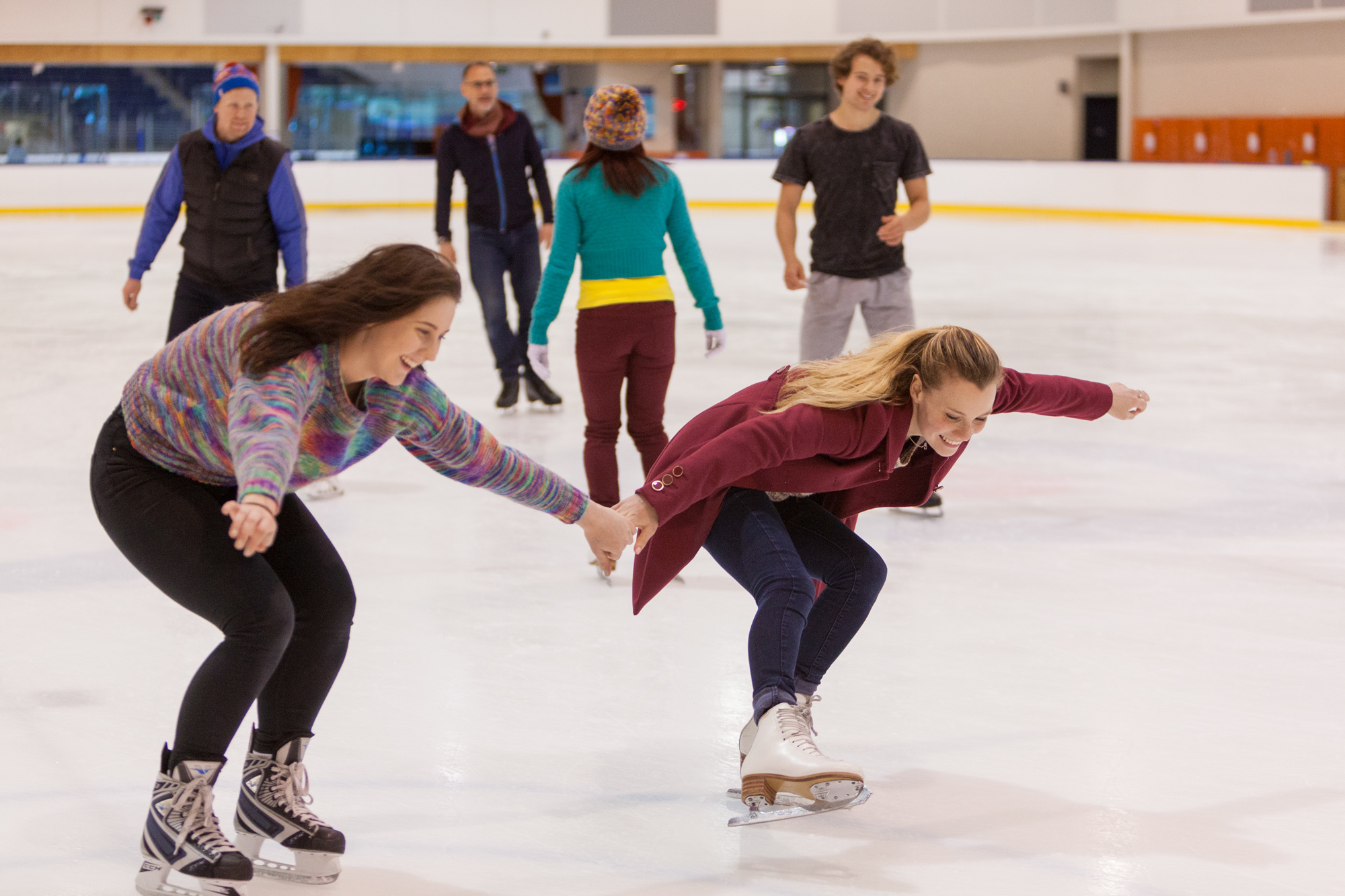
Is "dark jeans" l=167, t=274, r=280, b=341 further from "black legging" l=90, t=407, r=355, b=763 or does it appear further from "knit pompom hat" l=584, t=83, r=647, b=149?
"black legging" l=90, t=407, r=355, b=763

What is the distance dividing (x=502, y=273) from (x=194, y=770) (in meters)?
3.82

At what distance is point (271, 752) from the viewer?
6.64 ft

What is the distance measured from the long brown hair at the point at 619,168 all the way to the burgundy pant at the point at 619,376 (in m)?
0.28

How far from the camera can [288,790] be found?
203 cm

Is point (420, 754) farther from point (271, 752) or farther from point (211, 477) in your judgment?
point (211, 477)

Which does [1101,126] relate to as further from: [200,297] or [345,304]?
[345,304]

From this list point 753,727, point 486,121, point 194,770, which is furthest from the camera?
point 486,121

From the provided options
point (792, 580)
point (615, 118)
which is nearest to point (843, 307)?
point (615, 118)

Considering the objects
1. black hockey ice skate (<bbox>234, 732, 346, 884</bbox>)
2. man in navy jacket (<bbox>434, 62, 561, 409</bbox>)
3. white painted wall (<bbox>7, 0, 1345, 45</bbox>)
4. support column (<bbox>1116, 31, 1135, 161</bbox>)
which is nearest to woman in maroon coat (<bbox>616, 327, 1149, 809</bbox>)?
black hockey ice skate (<bbox>234, 732, 346, 884</bbox>)

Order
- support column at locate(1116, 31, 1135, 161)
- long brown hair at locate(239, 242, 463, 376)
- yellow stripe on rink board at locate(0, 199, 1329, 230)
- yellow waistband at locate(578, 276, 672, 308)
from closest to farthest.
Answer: long brown hair at locate(239, 242, 463, 376) → yellow waistband at locate(578, 276, 672, 308) → yellow stripe on rink board at locate(0, 199, 1329, 230) → support column at locate(1116, 31, 1135, 161)

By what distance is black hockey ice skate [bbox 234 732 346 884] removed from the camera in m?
1.99

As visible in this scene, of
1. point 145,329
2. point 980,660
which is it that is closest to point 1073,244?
point 145,329

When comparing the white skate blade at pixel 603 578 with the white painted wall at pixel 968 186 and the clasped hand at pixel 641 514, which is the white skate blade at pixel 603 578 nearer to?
the clasped hand at pixel 641 514

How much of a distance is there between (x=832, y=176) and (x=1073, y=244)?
10.2m
